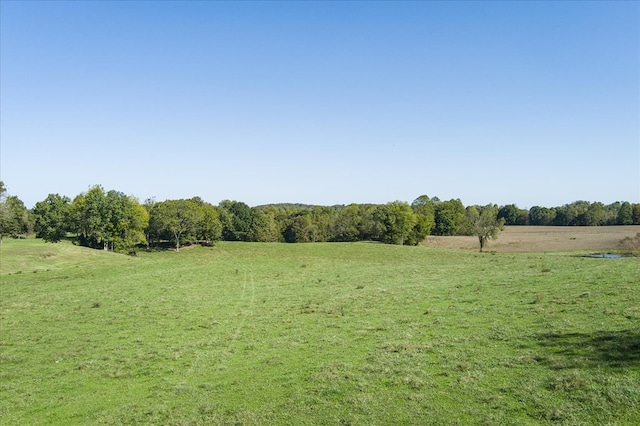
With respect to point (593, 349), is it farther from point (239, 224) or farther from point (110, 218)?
point (239, 224)

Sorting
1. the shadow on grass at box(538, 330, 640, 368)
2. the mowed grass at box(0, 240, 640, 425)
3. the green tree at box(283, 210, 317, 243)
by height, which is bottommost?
the mowed grass at box(0, 240, 640, 425)

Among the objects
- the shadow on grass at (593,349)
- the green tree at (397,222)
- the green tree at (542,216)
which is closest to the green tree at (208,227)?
the green tree at (397,222)

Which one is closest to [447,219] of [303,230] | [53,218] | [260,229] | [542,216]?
[303,230]

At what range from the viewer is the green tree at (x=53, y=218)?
93.4 metres

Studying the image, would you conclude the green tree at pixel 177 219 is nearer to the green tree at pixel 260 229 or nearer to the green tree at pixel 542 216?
the green tree at pixel 260 229

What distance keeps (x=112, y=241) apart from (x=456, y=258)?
69848mm

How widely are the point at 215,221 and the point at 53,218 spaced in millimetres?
37570

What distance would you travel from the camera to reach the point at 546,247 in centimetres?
9144

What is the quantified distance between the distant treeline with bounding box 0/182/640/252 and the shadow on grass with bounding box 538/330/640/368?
73.5 metres

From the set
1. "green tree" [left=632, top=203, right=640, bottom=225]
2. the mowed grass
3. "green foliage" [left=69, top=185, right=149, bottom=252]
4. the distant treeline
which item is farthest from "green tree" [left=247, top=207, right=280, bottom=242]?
"green tree" [left=632, top=203, right=640, bottom=225]

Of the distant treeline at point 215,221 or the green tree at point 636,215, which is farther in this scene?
the green tree at point 636,215

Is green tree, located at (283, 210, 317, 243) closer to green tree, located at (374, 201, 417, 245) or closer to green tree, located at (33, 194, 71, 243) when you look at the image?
green tree, located at (374, 201, 417, 245)

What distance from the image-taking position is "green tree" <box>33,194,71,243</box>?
9337 centimetres

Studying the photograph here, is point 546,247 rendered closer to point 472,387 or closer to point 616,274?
point 616,274
